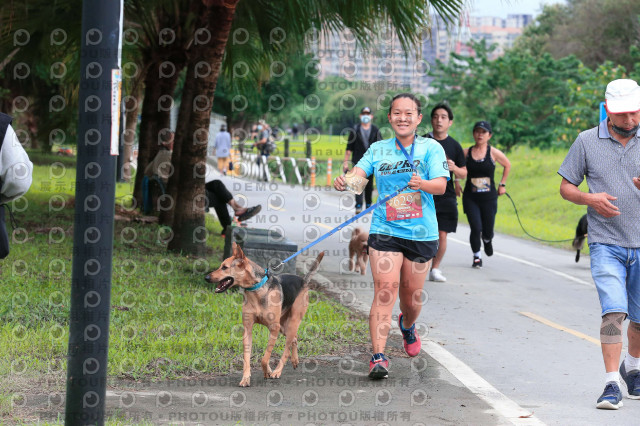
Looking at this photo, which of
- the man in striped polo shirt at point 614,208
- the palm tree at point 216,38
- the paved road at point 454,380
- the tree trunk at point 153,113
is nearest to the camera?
the paved road at point 454,380

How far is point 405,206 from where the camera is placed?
6941mm

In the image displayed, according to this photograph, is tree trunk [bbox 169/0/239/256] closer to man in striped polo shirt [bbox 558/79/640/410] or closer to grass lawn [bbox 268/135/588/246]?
man in striped polo shirt [bbox 558/79/640/410]

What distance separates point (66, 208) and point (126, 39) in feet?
11.7

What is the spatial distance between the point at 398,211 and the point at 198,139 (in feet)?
20.3

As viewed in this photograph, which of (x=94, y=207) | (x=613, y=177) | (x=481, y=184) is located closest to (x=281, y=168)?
(x=481, y=184)

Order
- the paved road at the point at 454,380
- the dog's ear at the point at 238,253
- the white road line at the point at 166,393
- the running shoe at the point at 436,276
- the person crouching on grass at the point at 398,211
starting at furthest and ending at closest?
the running shoe at the point at 436,276 < the person crouching on grass at the point at 398,211 < the dog's ear at the point at 238,253 < the white road line at the point at 166,393 < the paved road at the point at 454,380

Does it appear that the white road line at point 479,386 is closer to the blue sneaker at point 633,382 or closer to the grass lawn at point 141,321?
the grass lawn at point 141,321

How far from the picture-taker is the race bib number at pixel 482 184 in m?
13.2

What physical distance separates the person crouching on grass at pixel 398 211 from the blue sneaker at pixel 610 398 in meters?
1.52

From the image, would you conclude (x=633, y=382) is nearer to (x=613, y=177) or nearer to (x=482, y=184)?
(x=613, y=177)

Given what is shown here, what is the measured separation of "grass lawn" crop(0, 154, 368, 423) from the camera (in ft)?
22.4

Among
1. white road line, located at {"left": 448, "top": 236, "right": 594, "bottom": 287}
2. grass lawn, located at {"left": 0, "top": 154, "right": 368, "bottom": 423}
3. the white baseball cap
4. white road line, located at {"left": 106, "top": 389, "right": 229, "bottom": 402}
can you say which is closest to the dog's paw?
grass lawn, located at {"left": 0, "top": 154, "right": 368, "bottom": 423}

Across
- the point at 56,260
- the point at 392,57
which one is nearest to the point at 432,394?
the point at 56,260

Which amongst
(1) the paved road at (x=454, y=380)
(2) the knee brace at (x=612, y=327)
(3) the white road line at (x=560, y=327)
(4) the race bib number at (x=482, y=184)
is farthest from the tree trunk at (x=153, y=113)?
(2) the knee brace at (x=612, y=327)
